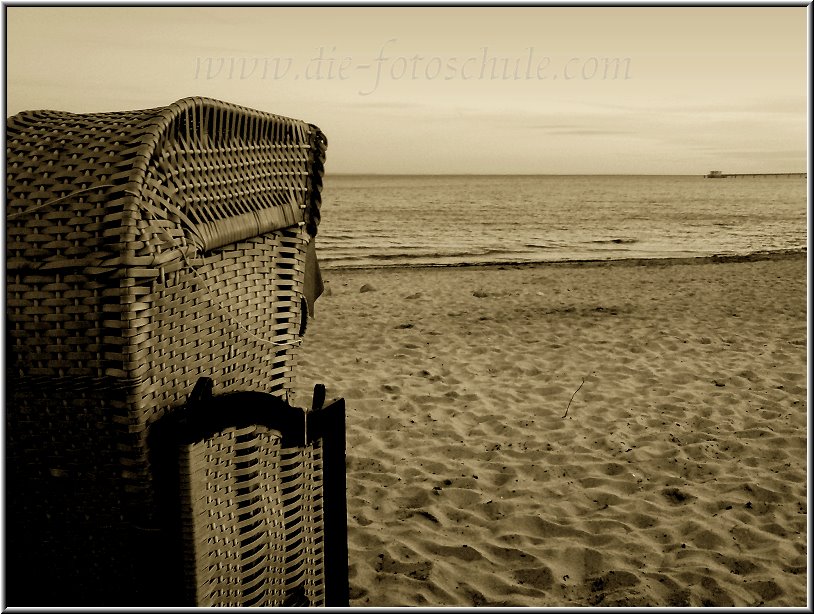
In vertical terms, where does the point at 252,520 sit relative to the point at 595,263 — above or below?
above

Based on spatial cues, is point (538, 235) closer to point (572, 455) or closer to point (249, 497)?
point (572, 455)

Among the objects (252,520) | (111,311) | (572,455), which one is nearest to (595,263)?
(572,455)

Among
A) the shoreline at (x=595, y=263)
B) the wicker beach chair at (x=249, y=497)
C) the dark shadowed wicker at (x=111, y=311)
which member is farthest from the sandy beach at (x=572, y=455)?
the shoreline at (x=595, y=263)

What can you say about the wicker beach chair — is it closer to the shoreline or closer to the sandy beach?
the sandy beach

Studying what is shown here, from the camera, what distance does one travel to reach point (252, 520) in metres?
2.27

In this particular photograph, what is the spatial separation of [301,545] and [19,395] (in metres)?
1.14

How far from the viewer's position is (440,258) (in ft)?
63.1

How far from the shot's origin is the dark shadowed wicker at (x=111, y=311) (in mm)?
1722

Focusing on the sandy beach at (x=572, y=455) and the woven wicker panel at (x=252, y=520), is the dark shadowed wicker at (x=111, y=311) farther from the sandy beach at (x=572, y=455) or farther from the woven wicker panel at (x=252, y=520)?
the sandy beach at (x=572, y=455)

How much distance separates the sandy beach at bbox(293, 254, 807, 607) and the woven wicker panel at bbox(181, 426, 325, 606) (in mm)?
1052

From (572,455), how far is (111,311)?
403 centimetres

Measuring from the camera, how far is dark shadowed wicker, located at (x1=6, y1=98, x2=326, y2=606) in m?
1.72

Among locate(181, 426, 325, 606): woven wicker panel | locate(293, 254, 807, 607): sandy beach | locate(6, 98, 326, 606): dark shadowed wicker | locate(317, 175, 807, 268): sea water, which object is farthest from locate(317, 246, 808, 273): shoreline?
locate(6, 98, 326, 606): dark shadowed wicker

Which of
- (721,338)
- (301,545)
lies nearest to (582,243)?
(721,338)
